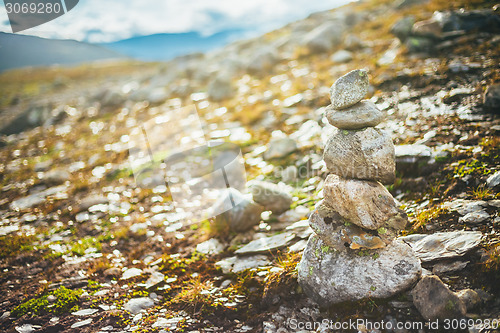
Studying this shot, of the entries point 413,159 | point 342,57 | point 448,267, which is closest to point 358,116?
point 448,267

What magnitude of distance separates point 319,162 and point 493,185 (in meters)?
4.09

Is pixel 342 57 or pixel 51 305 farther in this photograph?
pixel 342 57

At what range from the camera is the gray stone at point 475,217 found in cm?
446

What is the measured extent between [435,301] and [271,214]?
4.05 metres

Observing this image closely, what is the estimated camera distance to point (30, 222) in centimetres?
902

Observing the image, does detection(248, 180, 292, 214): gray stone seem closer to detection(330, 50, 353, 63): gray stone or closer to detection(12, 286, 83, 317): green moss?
detection(12, 286, 83, 317): green moss

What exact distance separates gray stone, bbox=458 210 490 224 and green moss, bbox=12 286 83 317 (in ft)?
23.3

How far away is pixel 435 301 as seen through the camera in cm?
342

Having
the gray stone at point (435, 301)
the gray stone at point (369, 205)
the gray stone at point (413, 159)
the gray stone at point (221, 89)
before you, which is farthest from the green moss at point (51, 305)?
the gray stone at point (221, 89)

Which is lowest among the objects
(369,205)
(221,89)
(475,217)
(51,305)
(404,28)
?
(51,305)

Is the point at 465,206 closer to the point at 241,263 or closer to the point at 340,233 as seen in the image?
the point at 340,233

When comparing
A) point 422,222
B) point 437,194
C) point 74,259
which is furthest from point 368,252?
point 74,259

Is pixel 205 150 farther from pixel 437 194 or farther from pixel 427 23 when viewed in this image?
pixel 427 23

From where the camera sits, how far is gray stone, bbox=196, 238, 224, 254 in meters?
6.33
